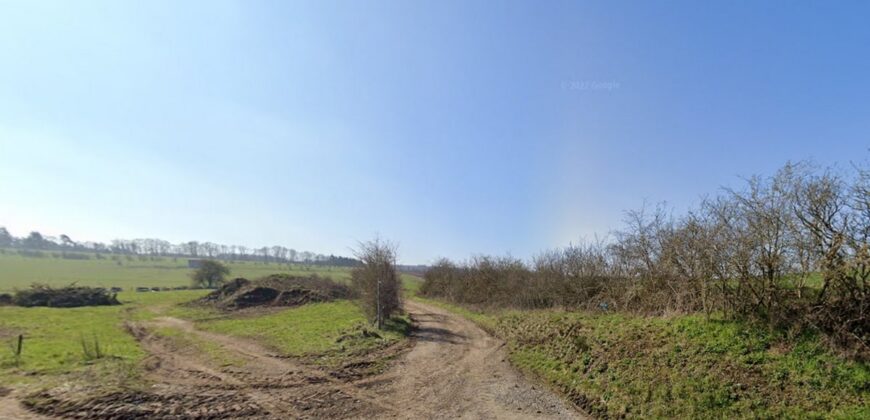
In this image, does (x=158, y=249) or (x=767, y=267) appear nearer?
(x=767, y=267)

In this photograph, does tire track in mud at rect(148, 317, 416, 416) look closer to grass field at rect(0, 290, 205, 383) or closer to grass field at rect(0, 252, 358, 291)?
grass field at rect(0, 290, 205, 383)

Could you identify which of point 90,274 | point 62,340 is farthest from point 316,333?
point 90,274

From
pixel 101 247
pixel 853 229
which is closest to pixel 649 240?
pixel 853 229


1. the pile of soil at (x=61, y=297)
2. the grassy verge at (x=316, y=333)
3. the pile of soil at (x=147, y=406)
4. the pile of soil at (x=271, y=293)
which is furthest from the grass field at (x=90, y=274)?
the pile of soil at (x=147, y=406)

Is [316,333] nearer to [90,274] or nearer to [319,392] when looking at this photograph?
[319,392]

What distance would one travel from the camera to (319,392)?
992 cm

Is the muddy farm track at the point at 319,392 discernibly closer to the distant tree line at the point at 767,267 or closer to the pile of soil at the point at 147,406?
the pile of soil at the point at 147,406

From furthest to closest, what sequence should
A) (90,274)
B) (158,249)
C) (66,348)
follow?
(158,249) → (90,274) → (66,348)

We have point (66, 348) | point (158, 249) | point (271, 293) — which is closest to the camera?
point (66, 348)

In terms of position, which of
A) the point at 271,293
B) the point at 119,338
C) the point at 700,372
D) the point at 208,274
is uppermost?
the point at 700,372

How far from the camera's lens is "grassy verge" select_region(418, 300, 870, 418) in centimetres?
774

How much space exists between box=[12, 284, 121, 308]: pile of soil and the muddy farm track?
2978 cm

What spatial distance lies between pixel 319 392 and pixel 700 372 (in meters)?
9.61

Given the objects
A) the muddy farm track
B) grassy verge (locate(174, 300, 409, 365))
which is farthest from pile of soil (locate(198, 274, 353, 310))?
the muddy farm track
